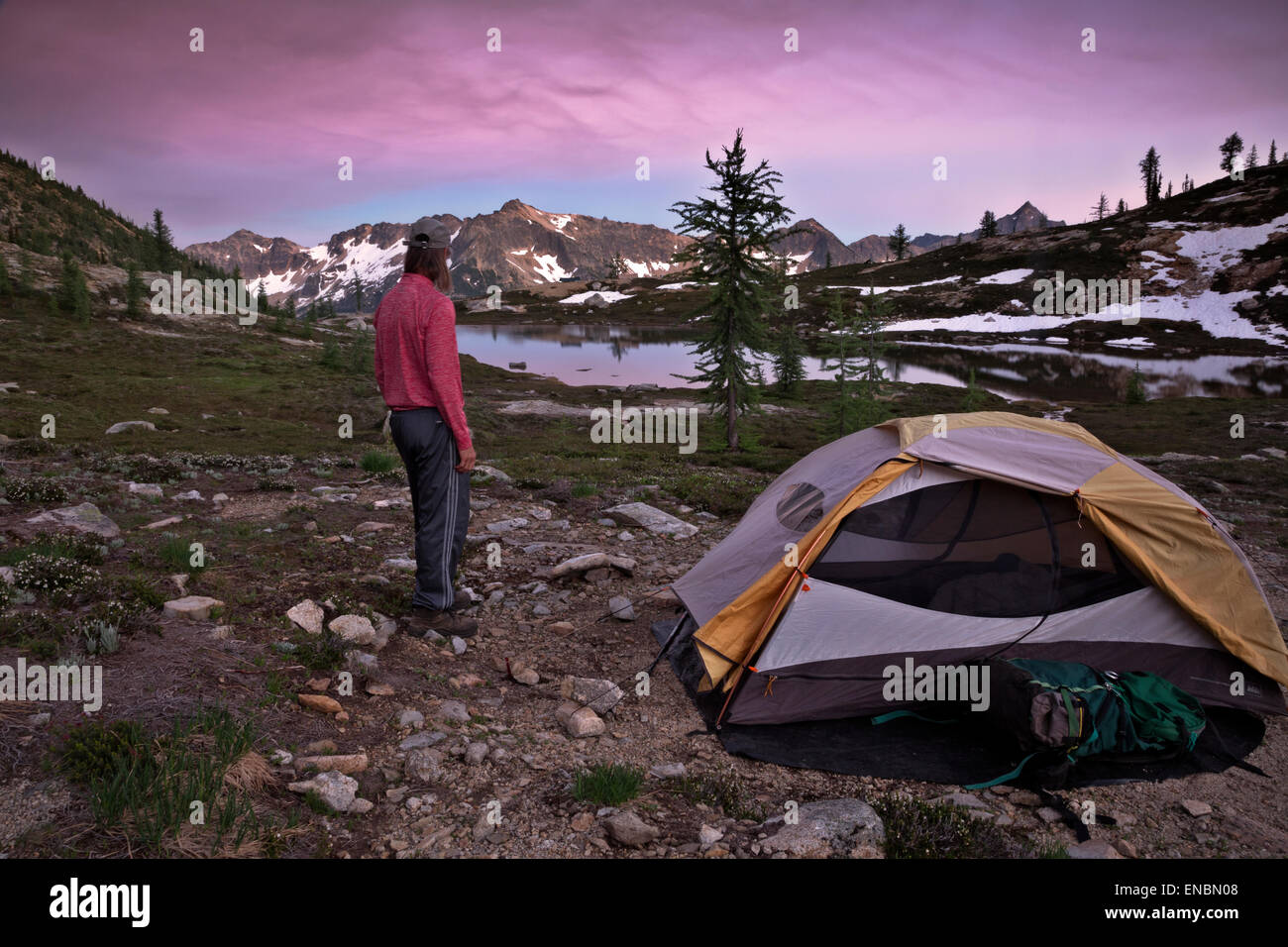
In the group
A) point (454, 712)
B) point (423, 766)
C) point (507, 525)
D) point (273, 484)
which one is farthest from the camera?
point (273, 484)

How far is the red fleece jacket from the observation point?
5.84 meters

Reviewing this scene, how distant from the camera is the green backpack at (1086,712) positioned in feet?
16.1

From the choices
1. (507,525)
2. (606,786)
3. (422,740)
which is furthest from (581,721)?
(507,525)

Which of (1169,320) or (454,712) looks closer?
(454,712)

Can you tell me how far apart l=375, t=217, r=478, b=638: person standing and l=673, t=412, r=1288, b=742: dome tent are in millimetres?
2520

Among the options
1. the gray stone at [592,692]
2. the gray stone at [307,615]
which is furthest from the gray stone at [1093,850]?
the gray stone at [307,615]

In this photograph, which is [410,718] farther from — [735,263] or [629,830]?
[735,263]

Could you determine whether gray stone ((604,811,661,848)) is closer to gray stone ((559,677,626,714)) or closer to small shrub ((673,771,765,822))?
small shrub ((673,771,765,822))

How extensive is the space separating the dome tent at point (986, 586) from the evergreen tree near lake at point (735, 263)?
17.5m

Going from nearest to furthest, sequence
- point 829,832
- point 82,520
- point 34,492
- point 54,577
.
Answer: point 829,832, point 54,577, point 82,520, point 34,492

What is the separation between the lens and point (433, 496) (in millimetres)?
6098

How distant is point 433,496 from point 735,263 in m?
19.4

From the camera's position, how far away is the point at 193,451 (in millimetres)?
16156

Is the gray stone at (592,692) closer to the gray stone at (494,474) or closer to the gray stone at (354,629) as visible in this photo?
the gray stone at (354,629)
